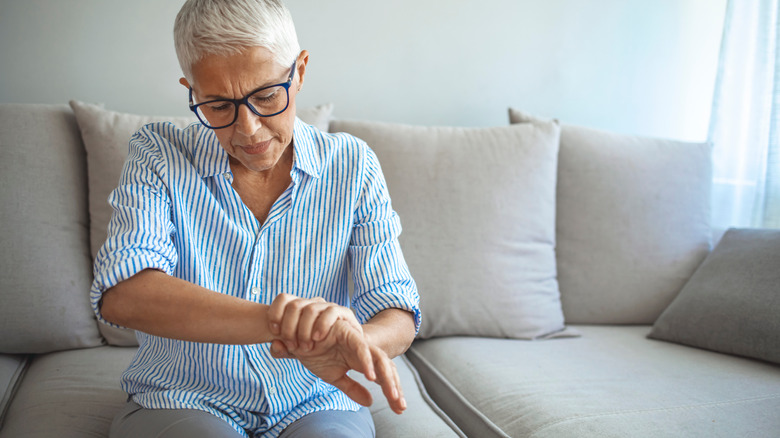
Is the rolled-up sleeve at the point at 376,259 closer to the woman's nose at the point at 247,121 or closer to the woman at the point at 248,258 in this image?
the woman at the point at 248,258

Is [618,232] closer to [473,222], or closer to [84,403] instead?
[473,222]

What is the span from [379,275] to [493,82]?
1.38 metres

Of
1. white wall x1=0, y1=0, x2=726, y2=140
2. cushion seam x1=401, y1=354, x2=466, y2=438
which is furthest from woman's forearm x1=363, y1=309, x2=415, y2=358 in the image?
white wall x1=0, y1=0, x2=726, y2=140

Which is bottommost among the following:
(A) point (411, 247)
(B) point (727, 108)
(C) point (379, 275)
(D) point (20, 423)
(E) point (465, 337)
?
(E) point (465, 337)

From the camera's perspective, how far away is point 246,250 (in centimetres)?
105

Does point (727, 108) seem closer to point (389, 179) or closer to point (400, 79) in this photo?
point (400, 79)

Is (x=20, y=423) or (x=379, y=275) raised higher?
(x=379, y=275)

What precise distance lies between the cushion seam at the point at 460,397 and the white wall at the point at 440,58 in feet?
2.98

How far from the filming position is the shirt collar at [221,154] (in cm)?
106

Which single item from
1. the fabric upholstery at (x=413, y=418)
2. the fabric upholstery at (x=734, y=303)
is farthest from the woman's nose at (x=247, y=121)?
the fabric upholstery at (x=734, y=303)

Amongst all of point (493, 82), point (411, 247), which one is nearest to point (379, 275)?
point (411, 247)

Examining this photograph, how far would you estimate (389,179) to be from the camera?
171 centimetres

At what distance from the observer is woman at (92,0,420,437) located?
88 cm

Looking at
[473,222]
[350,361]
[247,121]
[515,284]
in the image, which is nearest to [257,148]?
[247,121]
